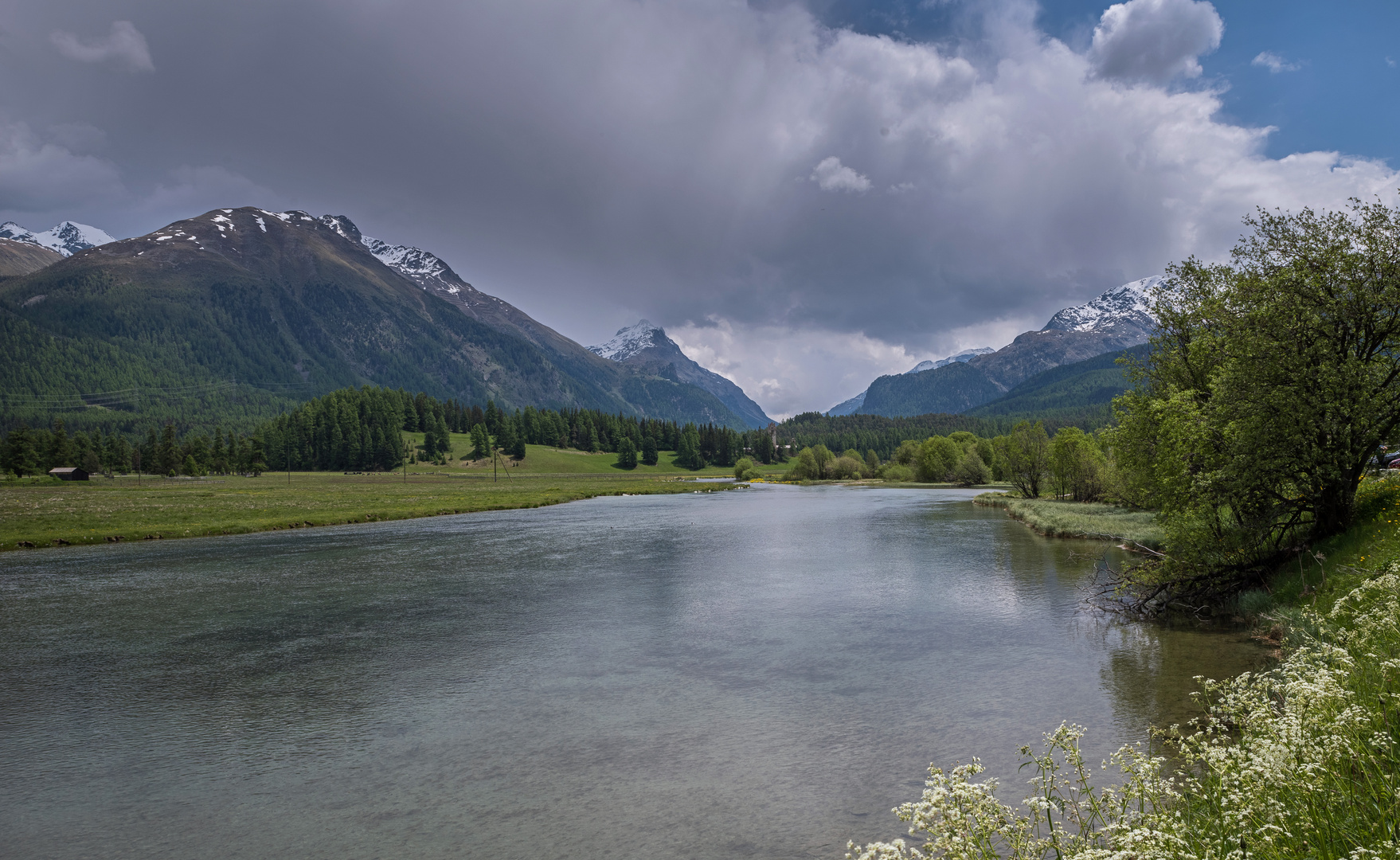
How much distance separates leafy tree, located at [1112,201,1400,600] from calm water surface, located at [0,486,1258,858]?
12.7 feet

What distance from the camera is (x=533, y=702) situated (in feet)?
48.7

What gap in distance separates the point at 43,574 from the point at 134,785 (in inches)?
1178

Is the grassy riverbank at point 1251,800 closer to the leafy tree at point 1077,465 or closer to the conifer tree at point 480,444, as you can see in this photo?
the leafy tree at point 1077,465

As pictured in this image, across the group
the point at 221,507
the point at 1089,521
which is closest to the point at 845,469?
the point at 1089,521

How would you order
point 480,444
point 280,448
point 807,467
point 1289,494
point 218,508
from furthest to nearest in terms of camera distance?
1. point 480,444
2. point 807,467
3. point 280,448
4. point 218,508
5. point 1289,494

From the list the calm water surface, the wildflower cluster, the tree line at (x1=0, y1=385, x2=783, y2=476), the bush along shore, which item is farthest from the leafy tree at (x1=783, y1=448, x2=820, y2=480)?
the wildflower cluster

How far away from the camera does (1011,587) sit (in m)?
27.5

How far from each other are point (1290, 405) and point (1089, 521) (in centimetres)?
3244

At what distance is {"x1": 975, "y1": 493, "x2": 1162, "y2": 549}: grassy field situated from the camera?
126ft

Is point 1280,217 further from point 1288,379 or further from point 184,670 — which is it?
point 184,670

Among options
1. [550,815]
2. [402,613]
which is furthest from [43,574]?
[550,815]

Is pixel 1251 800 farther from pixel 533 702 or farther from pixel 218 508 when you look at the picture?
pixel 218 508

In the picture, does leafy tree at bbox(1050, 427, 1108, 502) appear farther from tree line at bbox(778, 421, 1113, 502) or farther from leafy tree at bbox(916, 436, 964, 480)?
leafy tree at bbox(916, 436, 964, 480)

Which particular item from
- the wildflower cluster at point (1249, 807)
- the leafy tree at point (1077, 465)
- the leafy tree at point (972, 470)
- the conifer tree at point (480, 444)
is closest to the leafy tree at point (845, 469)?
the leafy tree at point (972, 470)
